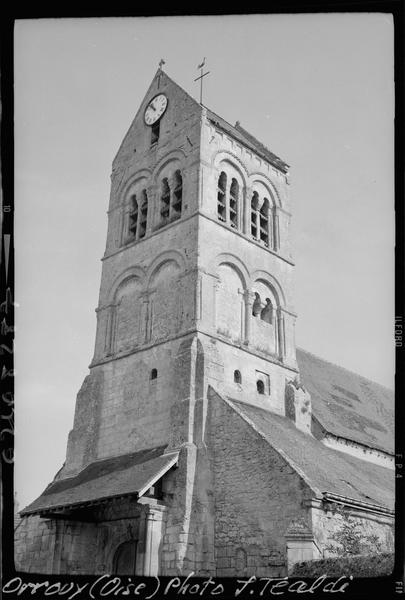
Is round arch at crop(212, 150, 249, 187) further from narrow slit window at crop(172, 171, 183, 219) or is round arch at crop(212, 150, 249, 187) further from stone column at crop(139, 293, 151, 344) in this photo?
stone column at crop(139, 293, 151, 344)

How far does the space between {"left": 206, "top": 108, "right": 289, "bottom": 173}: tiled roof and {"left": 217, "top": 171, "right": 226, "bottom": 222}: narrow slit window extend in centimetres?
178

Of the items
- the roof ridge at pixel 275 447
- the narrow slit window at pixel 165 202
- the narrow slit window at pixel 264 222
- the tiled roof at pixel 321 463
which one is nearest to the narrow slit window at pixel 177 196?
the narrow slit window at pixel 165 202

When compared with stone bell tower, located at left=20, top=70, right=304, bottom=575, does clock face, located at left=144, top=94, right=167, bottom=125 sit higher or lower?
higher

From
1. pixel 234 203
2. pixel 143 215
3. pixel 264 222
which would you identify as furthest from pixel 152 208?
pixel 264 222

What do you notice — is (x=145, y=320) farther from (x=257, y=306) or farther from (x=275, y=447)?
(x=275, y=447)

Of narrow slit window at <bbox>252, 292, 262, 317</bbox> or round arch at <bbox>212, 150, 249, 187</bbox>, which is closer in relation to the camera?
narrow slit window at <bbox>252, 292, 262, 317</bbox>

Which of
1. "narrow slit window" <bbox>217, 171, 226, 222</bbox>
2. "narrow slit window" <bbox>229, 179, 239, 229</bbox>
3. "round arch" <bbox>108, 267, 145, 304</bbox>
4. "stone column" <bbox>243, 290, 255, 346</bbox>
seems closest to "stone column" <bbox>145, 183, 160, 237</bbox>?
"round arch" <bbox>108, 267, 145, 304</bbox>

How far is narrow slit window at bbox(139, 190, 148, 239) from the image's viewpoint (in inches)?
962

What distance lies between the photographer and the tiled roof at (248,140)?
80.2 feet

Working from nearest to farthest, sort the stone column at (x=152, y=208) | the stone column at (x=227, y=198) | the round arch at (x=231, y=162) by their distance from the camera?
the stone column at (x=227, y=198), the round arch at (x=231, y=162), the stone column at (x=152, y=208)

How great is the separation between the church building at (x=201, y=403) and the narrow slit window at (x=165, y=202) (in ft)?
0.16

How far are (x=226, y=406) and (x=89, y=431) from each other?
17.5ft

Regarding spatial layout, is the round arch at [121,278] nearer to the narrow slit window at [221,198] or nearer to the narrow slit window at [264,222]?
the narrow slit window at [221,198]

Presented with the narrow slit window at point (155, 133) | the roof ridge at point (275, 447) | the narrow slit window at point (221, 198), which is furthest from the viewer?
the narrow slit window at point (155, 133)
